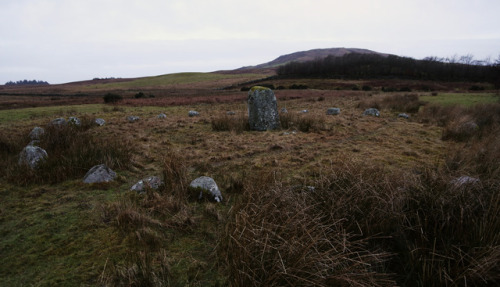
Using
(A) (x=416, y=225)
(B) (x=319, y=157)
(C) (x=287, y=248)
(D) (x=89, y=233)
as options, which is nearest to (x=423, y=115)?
(B) (x=319, y=157)

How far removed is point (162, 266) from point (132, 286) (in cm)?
34

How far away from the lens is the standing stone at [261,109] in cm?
1007

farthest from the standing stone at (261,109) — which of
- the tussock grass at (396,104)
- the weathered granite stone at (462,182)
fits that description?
the tussock grass at (396,104)

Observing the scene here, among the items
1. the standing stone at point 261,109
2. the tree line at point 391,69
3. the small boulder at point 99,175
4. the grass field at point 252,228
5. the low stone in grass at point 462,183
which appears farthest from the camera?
the tree line at point 391,69

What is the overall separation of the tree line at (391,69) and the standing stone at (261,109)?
187 ft

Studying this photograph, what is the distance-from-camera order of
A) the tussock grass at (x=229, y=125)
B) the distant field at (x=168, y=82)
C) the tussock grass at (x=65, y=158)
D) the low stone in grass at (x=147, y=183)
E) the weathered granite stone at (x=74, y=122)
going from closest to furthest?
the low stone in grass at (x=147, y=183) → the tussock grass at (x=65, y=158) → the weathered granite stone at (x=74, y=122) → the tussock grass at (x=229, y=125) → the distant field at (x=168, y=82)

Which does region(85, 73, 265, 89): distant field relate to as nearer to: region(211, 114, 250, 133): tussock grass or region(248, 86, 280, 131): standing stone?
region(211, 114, 250, 133): tussock grass

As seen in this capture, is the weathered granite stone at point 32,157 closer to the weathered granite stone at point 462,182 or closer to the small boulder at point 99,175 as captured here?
the small boulder at point 99,175

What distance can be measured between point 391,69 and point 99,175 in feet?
249

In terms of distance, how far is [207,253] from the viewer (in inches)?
115

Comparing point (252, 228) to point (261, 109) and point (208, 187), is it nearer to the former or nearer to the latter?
point (208, 187)

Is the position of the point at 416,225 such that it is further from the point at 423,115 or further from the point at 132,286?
the point at 423,115

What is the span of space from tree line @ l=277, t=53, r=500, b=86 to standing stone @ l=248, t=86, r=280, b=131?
187 ft

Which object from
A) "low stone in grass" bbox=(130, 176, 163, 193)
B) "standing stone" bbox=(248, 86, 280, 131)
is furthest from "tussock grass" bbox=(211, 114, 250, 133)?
"low stone in grass" bbox=(130, 176, 163, 193)
